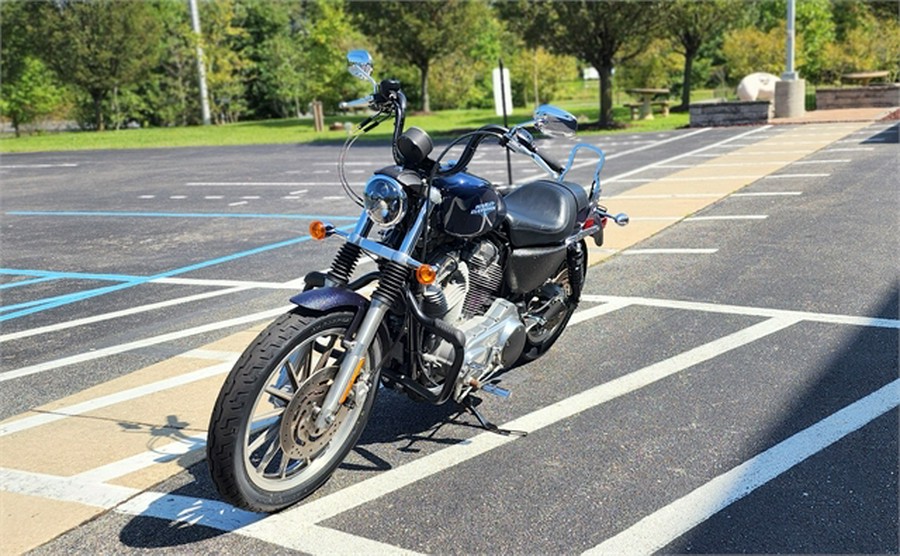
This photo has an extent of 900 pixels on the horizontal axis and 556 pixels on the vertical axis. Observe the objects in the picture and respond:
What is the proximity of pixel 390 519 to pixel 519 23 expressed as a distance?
2431 cm

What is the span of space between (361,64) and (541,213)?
1.38 metres

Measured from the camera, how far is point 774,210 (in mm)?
9797

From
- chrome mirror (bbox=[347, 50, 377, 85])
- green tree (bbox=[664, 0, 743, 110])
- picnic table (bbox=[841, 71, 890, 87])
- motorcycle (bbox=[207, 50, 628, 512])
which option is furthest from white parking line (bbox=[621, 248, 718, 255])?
picnic table (bbox=[841, 71, 890, 87])

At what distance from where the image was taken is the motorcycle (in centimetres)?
340

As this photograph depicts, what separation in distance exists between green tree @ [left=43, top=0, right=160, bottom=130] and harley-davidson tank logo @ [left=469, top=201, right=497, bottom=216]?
45.6m

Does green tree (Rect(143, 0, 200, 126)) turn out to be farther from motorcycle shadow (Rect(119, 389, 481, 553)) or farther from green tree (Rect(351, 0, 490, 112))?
motorcycle shadow (Rect(119, 389, 481, 553))

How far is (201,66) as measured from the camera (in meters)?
46.5

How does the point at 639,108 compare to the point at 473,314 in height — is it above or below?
above

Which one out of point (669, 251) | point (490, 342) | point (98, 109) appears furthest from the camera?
point (98, 109)

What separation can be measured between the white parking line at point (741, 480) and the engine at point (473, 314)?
1132 mm

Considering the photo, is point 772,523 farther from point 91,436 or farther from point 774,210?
point 774,210

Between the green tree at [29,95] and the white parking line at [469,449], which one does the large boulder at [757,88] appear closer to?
the white parking line at [469,449]

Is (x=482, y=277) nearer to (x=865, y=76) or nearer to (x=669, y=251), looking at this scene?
(x=669, y=251)

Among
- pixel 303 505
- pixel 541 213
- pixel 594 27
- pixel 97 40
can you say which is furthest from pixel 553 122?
pixel 97 40
